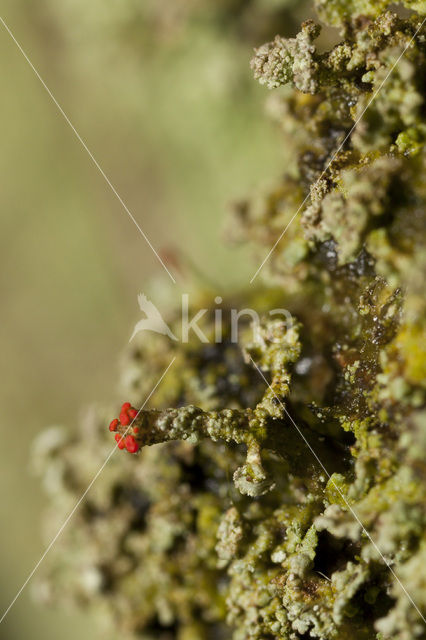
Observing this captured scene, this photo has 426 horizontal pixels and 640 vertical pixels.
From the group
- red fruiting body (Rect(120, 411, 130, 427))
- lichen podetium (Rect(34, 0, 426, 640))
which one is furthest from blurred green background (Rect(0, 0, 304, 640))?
red fruiting body (Rect(120, 411, 130, 427))

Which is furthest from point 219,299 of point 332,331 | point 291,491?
point 291,491

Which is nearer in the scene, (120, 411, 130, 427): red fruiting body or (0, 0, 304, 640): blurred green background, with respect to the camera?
(120, 411, 130, 427): red fruiting body

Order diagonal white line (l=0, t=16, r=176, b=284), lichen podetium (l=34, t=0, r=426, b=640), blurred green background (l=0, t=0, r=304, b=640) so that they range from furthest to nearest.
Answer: diagonal white line (l=0, t=16, r=176, b=284) < blurred green background (l=0, t=0, r=304, b=640) < lichen podetium (l=34, t=0, r=426, b=640)

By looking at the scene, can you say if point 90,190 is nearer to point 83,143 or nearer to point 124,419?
point 83,143

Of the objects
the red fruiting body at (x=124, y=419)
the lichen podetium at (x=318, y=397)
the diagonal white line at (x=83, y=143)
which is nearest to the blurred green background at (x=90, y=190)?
the diagonal white line at (x=83, y=143)

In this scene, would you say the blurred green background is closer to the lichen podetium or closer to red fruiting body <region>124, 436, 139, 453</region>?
the lichen podetium

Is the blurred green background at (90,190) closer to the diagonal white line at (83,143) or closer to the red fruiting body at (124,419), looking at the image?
the diagonal white line at (83,143)
